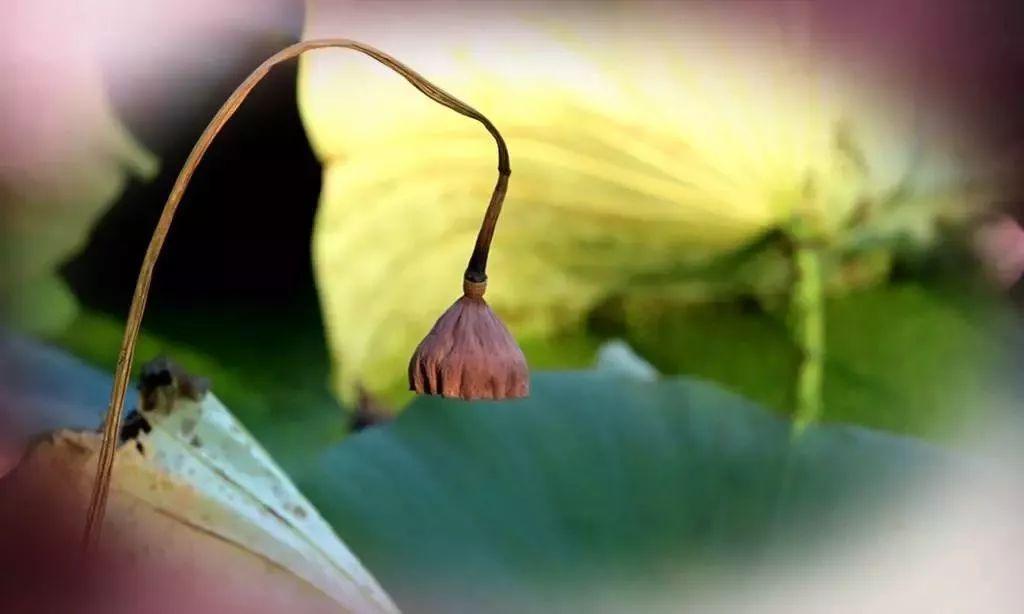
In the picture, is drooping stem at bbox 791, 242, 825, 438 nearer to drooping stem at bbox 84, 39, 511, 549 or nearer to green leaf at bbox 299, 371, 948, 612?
green leaf at bbox 299, 371, 948, 612

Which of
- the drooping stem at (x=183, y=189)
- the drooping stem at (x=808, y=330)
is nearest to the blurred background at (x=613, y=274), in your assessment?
the drooping stem at (x=808, y=330)

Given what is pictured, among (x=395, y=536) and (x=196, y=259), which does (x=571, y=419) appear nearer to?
(x=395, y=536)

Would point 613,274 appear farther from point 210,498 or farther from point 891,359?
point 210,498

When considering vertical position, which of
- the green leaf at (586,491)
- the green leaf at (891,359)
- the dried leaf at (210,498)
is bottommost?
the dried leaf at (210,498)

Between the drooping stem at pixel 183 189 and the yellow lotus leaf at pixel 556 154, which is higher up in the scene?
the yellow lotus leaf at pixel 556 154

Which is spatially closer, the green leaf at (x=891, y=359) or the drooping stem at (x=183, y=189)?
the drooping stem at (x=183, y=189)

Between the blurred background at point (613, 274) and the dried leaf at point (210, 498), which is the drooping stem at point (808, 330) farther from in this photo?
the dried leaf at point (210, 498)

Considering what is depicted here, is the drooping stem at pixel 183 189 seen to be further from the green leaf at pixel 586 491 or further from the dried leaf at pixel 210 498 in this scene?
the green leaf at pixel 586 491

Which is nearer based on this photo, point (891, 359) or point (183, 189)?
point (183, 189)

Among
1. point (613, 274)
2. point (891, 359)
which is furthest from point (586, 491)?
point (891, 359)
